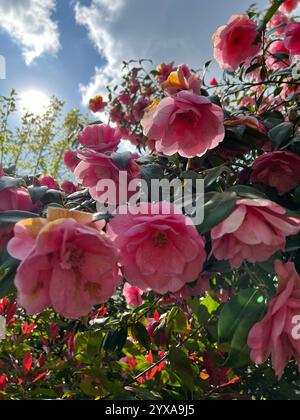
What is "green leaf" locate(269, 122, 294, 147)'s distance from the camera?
0.72 metres

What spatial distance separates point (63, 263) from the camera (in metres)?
0.44

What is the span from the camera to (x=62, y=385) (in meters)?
1.32

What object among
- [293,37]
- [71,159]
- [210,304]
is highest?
[293,37]

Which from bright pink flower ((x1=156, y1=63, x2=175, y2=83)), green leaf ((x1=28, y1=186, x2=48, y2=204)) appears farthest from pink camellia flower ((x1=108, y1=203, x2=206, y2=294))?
bright pink flower ((x1=156, y1=63, x2=175, y2=83))

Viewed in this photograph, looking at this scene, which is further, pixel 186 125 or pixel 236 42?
pixel 236 42

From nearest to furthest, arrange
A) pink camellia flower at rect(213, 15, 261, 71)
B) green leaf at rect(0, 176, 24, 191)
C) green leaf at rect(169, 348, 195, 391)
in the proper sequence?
green leaf at rect(0, 176, 24, 191)
green leaf at rect(169, 348, 195, 391)
pink camellia flower at rect(213, 15, 261, 71)

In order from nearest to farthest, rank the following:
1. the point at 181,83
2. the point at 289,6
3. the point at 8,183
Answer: the point at 8,183 < the point at 181,83 < the point at 289,6

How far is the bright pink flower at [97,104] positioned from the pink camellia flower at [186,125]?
2139 millimetres

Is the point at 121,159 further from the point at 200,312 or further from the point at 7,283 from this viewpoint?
the point at 200,312

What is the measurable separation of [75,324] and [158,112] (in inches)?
49.1

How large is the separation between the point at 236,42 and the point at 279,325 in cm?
88

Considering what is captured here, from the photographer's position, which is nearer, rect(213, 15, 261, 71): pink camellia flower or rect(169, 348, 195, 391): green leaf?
rect(169, 348, 195, 391): green leaf

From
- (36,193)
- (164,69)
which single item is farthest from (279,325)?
(164,69)

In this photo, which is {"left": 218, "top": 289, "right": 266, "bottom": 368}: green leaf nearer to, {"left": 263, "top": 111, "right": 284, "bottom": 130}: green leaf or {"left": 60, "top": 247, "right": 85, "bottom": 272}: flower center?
{"left": 60, "top": 247, "right": 85, "bottom": 272}: flower center
